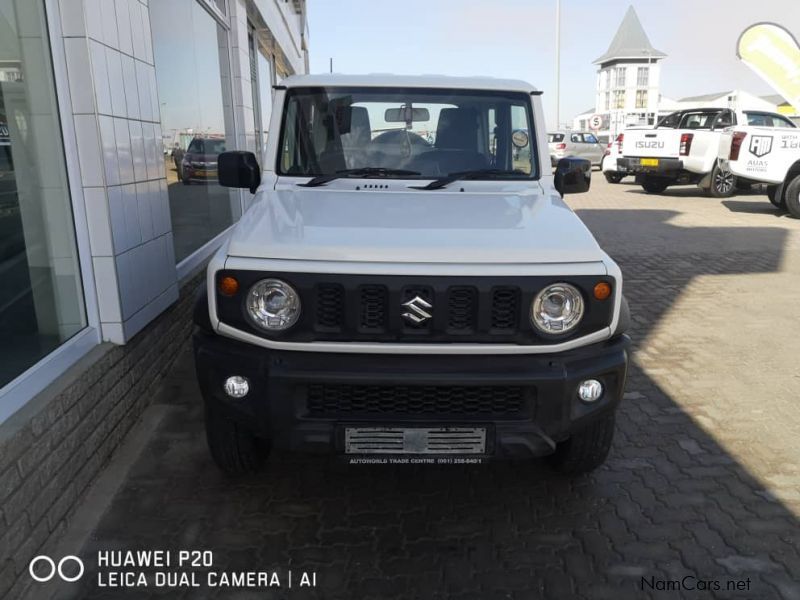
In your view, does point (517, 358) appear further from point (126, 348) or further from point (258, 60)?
point (258, 60)

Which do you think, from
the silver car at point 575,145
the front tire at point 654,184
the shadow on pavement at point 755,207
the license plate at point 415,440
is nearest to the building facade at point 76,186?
the license plate at point 415,440

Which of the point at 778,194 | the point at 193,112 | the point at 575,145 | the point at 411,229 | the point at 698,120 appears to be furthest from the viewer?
the point at 575,145

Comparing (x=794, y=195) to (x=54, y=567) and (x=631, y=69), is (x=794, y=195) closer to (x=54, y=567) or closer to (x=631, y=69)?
(x=54, y=567)

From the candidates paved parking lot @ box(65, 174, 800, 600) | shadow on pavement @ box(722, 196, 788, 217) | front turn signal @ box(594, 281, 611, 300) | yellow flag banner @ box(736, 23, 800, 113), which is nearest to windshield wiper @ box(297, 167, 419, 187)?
front turn signal @ box(594, 281, 611, 300)

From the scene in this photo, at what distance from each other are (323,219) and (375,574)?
1.54 meters

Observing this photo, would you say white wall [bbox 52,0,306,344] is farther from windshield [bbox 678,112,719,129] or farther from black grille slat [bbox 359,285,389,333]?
windshield [bbox 678,112,719,129]

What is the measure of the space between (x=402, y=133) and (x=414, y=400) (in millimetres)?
1858

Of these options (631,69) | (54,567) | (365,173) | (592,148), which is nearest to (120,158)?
(365,173)

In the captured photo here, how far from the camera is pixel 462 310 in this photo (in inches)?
106

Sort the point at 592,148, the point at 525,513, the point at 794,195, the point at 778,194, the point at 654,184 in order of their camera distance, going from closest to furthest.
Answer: the point at 525,513
the point at 794,195
the point at 778,194
the point at 654,184
the point at 592,148

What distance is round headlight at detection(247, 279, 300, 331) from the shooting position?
2697mm

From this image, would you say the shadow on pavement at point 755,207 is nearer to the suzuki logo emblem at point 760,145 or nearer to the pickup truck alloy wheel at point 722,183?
the pickup truck alloy wheel at point 722,183

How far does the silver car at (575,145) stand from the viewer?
2389 centimetres

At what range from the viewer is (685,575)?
8.94ft
